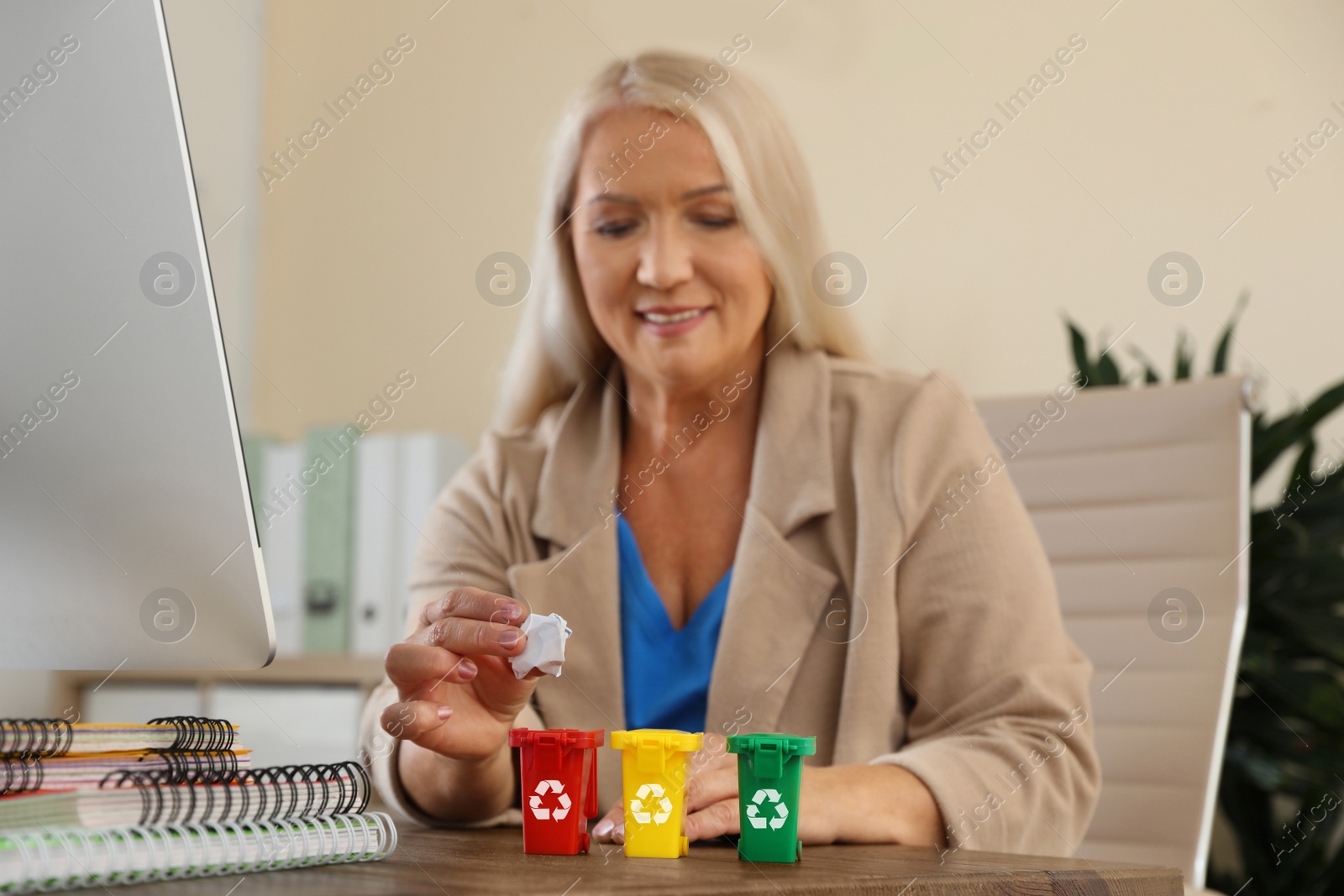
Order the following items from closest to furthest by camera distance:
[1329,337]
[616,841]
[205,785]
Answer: [205,785] → [616,841] → [1329,337]

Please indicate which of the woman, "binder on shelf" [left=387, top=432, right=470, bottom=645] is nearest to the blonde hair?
the woman

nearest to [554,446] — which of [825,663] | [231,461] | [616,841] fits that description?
[825,663]

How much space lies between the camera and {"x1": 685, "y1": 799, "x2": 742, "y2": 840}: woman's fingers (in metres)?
0.73

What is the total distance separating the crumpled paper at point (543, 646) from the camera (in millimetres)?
670

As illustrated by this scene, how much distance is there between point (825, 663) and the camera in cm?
116

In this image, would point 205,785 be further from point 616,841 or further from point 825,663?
point 825,663

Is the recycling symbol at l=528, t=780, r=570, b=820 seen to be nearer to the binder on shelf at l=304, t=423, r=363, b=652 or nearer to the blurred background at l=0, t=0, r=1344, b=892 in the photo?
the blurred background at l=0, t=0, r=1344, b=892

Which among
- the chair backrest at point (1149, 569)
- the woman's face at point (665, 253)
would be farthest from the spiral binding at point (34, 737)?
the chair backrest at point (1149, 569)

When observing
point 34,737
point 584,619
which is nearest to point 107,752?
point 34,737

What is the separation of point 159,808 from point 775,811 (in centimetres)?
33

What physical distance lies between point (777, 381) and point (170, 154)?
0.81m

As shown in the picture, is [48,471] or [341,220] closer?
[48,471]

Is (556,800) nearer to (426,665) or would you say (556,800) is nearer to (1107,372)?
(426,665)

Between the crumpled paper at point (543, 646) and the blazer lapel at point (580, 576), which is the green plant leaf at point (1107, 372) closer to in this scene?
the blazer lapel at point (580, 576)
